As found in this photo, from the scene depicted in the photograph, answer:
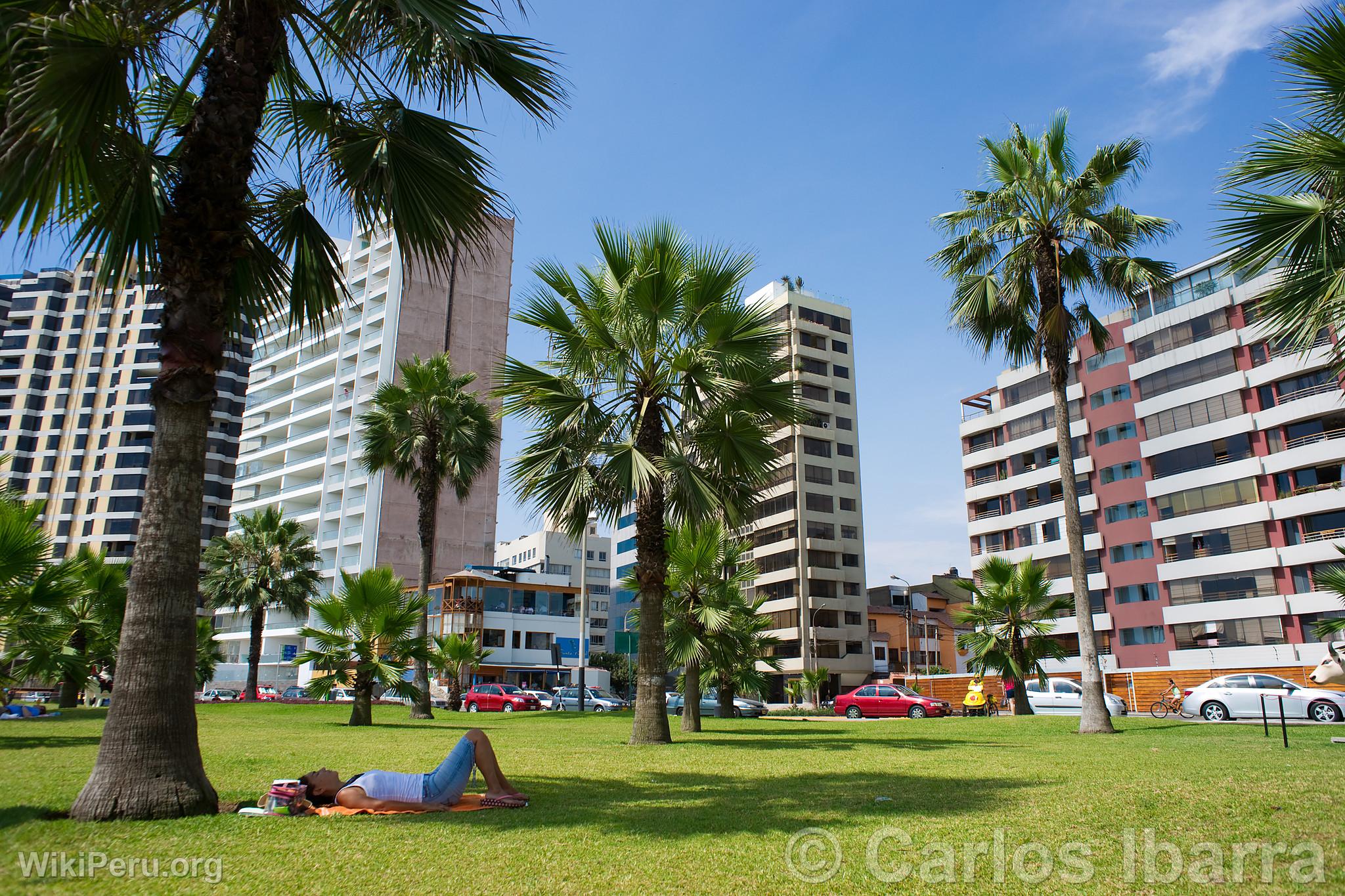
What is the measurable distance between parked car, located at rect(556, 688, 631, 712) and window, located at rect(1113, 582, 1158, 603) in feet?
106

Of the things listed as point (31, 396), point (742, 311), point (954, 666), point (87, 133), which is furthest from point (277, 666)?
point (87, 133)

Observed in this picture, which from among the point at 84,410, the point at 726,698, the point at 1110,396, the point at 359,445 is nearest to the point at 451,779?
the point at 726,698

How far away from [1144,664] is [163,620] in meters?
56.0

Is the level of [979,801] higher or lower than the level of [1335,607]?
lower

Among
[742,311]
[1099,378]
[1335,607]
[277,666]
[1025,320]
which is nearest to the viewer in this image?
[742,311]

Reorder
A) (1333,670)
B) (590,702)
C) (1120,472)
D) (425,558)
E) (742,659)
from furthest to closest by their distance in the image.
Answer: (1120,472) < (590,702) < (425,558) < (742,659) < (1333,670)

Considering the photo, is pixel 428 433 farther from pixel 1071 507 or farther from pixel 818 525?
pixel 818 525

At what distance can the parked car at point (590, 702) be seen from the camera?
1690 inches

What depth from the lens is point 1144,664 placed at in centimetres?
5069

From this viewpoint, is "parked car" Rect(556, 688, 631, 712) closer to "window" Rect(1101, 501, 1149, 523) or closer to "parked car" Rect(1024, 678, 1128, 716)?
"parked car" Rect(1024, 678, 1128, 716)

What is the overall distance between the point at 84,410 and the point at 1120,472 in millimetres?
103206

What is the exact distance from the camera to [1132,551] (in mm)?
53594

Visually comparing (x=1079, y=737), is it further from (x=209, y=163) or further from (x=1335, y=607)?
(x=1335, y=607)

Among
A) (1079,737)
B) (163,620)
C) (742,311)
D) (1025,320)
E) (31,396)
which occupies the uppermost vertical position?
(31,396)
